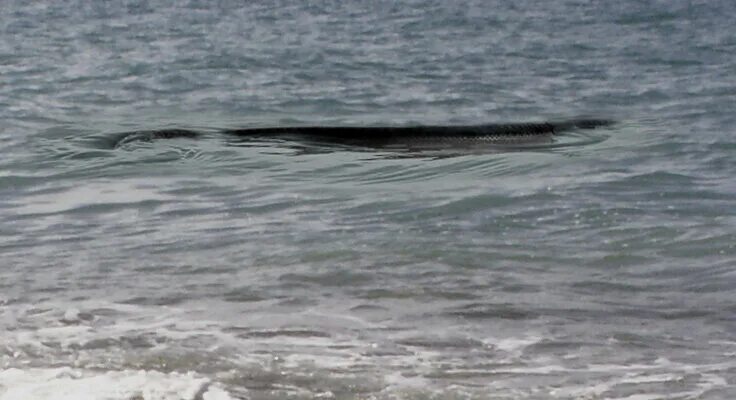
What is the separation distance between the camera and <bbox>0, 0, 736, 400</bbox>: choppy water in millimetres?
6664

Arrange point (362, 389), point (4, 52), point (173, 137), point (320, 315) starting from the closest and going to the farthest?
point (362, 389) < point (320, 315) < point (173, 137) < point (4, 52)

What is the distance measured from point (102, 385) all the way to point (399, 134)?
895cm

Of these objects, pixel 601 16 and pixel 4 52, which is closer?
pixel 4 52

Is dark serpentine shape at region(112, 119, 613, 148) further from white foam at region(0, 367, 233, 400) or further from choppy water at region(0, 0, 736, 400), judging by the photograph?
white foam at region(0, 367, 233, 400)

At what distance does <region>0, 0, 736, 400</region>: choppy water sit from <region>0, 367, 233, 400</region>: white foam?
0.02 meters

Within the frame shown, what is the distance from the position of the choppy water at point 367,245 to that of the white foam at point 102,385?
0.02m

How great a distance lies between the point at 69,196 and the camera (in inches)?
457

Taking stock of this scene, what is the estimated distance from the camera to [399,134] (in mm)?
15062

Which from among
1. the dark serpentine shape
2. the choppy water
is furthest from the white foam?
the dark serpentine shape

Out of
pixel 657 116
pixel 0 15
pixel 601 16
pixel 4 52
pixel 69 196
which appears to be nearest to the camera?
pixel 69 196

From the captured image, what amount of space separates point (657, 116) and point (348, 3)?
22.6 meters

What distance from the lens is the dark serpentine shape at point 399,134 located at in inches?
574

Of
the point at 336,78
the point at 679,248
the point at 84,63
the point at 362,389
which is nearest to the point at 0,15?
the point at 84,63

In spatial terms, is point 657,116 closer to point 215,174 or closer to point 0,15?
point 215,174
